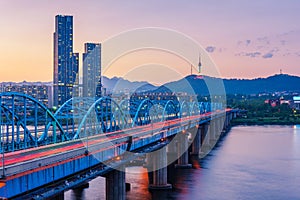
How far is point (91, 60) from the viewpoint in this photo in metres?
115

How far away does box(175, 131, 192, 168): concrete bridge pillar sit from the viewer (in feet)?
115

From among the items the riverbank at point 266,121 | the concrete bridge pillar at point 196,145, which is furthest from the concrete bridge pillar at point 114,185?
the riverbank at point 266,121

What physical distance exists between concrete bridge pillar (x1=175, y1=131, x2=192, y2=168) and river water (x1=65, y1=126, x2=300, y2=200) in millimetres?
1096

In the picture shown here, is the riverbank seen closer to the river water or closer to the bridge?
the river water

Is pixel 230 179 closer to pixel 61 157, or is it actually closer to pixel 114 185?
pixel 114 185

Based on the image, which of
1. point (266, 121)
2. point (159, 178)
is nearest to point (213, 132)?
point (159, 178)

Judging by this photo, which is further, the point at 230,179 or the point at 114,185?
the point at 230,179

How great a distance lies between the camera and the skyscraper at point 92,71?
342ft

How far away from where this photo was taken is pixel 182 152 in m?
36.0

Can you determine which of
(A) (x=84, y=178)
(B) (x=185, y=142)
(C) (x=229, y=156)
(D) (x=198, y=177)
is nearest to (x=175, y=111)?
(C) (x=229, y=156)

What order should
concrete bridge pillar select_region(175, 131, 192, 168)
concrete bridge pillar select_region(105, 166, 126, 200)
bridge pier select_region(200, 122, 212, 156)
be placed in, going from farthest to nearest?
bridge pier select_region(200, 122, 212, 156), concrete bridge pillar select_region(175, 131, 192, 168), concrete bridge pillar select_region(105, 166, 126, 200)

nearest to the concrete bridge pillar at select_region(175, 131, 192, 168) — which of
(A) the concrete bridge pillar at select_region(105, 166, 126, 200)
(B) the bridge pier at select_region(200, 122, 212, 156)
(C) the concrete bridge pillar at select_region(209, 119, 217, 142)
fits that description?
(B) the bridge pier at select_region(200, 122, 212, 156)

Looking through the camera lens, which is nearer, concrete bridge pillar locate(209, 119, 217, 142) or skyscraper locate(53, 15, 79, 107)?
concrete bridge pillar locate(209, 119, 217, 142)

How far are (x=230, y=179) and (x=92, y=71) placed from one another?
84.5 m
